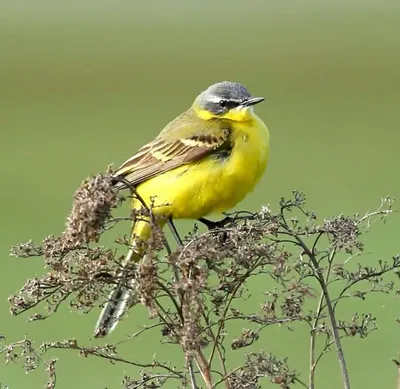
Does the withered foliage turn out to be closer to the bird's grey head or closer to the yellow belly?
the yellow belly

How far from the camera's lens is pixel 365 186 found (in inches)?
595

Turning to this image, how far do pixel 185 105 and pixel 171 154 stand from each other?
662 inches

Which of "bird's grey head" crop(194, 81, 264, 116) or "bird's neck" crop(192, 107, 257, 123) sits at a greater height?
"bird's grey head" crop(194, 81, 264, 116)

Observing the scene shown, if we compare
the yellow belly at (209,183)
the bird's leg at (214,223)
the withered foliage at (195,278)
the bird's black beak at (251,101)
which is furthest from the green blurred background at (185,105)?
the withered foliage at (195,278)

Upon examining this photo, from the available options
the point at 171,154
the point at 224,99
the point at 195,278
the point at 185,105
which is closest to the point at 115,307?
the point at 195,278

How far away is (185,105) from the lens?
72.1ft

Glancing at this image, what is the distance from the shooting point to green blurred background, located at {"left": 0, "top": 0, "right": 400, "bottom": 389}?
9.70 m

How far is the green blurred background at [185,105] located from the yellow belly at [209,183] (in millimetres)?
2852

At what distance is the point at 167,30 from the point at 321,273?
28894 millimetres

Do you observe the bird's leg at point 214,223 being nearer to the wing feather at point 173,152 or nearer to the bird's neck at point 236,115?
the wing feather at point 173,152

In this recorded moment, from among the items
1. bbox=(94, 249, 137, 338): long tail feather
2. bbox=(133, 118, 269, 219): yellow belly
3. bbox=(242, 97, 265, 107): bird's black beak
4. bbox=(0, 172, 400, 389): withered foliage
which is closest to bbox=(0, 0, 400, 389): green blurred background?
bbox=(242, 97, 265, 107): bird's black beak

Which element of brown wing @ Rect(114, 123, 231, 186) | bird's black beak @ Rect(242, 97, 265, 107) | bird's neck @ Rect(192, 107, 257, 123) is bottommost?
brown wing @ Rect(114, 123, 231, 186)

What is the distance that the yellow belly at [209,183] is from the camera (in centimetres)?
494

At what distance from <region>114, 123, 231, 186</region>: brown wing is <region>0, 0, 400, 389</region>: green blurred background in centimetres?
273
